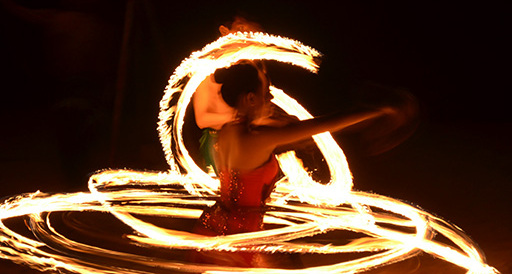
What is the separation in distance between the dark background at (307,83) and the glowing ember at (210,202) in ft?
1.37

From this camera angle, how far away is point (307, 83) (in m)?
9.31

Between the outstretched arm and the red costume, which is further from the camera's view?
the red costume

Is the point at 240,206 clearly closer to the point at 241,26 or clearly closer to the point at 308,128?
the point at 308,128

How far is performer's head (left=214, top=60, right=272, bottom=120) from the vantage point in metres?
2.54

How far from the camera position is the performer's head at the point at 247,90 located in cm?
254

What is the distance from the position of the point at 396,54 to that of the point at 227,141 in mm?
10587

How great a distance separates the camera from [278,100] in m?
4.89

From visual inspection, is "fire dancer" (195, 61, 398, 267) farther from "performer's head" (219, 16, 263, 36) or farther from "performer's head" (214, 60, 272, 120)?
"performer's head" (219, 16, 263, 36)

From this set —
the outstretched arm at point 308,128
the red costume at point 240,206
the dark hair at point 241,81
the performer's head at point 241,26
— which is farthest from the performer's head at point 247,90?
the performer's head at point 241,26

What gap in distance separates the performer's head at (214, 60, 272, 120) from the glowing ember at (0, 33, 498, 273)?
0.50m

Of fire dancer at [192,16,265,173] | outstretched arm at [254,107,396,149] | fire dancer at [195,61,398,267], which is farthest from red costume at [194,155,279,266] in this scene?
fire dancer at [192,16,265,173]

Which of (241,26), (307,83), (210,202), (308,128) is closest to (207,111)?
(241,26)

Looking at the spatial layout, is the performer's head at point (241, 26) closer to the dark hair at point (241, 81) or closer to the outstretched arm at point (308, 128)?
the dark hair at point (241, 81)

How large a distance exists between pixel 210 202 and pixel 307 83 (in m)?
4.59
